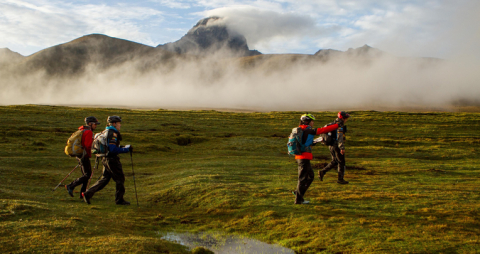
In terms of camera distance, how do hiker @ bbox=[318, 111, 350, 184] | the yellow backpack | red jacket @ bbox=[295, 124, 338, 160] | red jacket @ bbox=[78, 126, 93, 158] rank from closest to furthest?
1. red jacket @ bbox=[295, 124, 338, 160]
2. the yellow backpack
3. red jacket @ bbox=[78, 126, 93, 158]
4. hiker @ bbox=[318, 111, 350, 184]

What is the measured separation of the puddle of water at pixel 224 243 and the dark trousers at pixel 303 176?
3.72 m

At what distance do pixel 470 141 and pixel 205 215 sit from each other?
49.1 meters

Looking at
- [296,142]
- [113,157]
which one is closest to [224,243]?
[296,142]

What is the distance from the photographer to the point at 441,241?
9.90 metres

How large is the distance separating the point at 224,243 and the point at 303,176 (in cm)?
450

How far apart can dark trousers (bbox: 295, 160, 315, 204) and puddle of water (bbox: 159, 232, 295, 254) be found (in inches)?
147

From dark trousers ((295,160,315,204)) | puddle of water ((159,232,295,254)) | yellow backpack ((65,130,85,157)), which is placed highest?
yellow backpack ((65,130,85,157))

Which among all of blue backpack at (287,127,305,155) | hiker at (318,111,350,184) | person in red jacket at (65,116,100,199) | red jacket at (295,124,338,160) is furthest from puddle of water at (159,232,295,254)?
hiker at (318,111,350,184)

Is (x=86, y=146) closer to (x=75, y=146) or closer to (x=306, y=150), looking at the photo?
(x=75, y=146)

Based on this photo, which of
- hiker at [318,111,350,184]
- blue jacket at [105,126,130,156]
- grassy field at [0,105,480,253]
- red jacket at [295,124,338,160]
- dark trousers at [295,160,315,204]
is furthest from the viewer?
hiker at [318,111,350,184]

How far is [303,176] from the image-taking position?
13797 millimetres

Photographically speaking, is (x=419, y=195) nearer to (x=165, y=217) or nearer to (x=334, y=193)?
(x=334, y=193)

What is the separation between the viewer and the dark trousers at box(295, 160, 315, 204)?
44.8 ft

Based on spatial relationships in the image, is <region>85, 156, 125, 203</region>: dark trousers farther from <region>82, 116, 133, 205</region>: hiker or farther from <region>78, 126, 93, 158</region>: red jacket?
<region>78, 126, 93, 158</region>: red jacket
